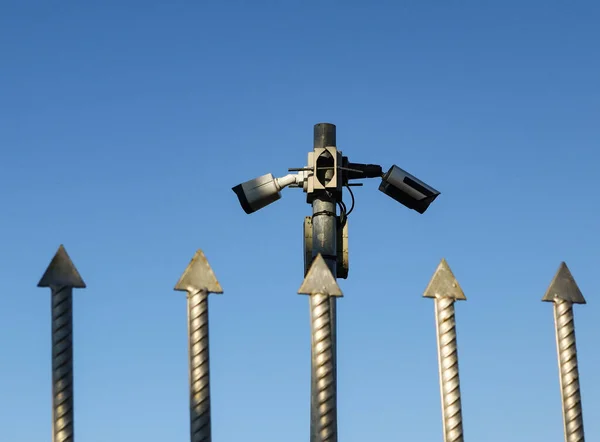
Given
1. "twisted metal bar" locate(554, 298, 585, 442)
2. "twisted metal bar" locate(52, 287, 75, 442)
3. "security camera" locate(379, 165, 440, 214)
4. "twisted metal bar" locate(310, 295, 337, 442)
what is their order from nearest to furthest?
1. "twisted metal bar" locate(52, 287, 75, 442)
2. "twisted metal bar" locate(310, 295, 337, 442)
3. "twisted metal bar" locate(554, 298, 585, 442)
4. "security camera" locate(379, 165, 440, 214)

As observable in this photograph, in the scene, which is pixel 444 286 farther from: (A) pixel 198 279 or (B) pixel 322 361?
(A) pixel 198 279

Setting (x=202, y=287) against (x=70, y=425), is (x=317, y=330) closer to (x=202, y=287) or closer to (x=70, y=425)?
(x=202, y=287)

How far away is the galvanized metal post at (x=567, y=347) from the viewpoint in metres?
18.2

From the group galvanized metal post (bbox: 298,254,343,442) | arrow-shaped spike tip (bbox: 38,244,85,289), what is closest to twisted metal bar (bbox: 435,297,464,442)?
galvanized metal post (bbox: 298,254,343,442)

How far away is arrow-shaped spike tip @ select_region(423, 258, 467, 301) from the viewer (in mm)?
17781

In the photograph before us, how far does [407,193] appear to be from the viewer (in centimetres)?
2197

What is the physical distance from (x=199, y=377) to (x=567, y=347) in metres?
5.27

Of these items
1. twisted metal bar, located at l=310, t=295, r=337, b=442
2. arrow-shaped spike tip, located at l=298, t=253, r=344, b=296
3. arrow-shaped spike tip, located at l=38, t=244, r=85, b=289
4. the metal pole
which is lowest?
twisted metal bar, located at l=310, t=295, r=337, b=442

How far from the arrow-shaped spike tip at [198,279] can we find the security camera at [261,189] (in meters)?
4.87

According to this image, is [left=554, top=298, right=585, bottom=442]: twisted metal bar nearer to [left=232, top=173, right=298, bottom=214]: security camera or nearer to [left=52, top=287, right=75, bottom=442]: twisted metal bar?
[left=232, top=173, right=298, bottom=214]: security camera

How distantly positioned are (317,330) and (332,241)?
166 inches

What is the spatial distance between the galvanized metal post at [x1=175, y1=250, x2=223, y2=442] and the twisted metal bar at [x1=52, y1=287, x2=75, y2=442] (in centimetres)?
146

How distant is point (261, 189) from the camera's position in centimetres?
2188

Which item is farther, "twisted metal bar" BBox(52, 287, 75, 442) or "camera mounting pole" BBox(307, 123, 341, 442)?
"camera mounting pole" BBox(307, 123, 341, 442)
